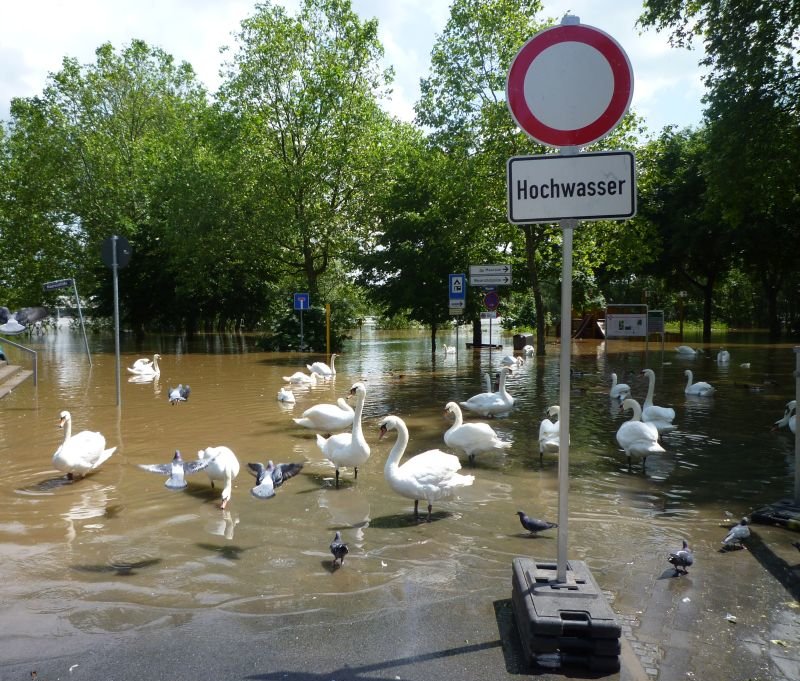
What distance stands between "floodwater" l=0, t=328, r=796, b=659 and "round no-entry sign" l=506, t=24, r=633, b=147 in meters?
2.92

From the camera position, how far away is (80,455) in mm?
7113

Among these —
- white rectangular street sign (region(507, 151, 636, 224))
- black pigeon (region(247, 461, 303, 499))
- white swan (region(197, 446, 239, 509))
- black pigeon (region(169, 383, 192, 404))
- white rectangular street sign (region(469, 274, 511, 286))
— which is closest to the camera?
white rectangular street sign (region(507, 151, 636, 224))

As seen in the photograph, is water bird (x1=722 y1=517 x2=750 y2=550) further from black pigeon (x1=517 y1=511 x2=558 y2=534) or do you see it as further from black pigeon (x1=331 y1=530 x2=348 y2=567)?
black pigeon (x1=331 y1=530 x2=348 y2=567)

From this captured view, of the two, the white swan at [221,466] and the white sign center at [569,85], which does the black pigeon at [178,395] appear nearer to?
the white swan at [221,466]

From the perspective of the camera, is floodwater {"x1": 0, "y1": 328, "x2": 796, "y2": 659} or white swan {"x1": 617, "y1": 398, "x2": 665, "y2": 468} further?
white swan {"x1": 617, "y1": 398, "x2": 665, "y2": 468}

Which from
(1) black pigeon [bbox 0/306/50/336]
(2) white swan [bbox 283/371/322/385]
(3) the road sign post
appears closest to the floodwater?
(3) the road sign post

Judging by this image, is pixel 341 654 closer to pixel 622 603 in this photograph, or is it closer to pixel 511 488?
pixel 622 603

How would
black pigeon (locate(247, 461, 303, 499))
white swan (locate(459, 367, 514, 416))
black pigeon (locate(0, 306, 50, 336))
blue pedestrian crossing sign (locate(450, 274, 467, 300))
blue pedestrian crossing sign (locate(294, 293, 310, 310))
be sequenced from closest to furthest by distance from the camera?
black pigeon (locate(247, 461, 303, 499)), white swan (locate(459, 367, 514, 416)), black pigeon (locate(0, 306, 50, 336)), blue pedestrian crossing sign (locate(450, 274, 467, 300)), blue pedestrian crossing sign (locate(294, 293, 310, 310))

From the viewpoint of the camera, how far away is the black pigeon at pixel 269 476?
5.67 m

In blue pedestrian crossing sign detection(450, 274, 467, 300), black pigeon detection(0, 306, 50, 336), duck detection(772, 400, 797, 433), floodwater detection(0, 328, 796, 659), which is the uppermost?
blue pedestrian crossing sign detection(450, 274, 467, 300)

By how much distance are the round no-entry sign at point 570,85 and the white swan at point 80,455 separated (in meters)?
5.95

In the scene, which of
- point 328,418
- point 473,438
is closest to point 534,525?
point 473,438

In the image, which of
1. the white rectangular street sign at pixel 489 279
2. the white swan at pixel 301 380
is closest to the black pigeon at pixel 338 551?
the white swan at pixel 301 380

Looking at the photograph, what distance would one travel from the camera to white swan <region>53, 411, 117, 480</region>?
23.0ft
